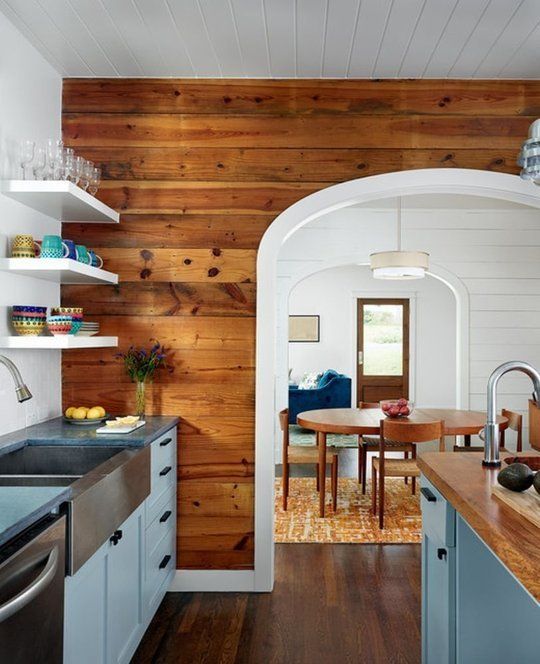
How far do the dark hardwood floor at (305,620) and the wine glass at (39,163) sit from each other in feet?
7.23

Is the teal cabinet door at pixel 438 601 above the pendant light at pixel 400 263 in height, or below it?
below

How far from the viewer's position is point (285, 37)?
279 cm

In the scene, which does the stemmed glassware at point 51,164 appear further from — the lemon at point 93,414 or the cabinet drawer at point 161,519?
the cabinet drawer at point 161,519

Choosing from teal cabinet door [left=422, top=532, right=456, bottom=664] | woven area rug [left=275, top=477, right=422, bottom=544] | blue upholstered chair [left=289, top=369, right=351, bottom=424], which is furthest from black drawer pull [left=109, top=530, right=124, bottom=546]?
blue upholstered chair [left=289, top=369, right=351, bottom=424]

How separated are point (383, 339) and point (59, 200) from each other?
8242 mm

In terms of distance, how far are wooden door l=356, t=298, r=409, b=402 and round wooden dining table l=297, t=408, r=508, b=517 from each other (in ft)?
17.3

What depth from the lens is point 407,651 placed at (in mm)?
2543

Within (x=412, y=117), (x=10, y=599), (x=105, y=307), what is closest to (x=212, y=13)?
(x=412, y=117)

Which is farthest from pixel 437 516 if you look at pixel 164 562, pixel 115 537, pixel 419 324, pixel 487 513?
pixel 419 324

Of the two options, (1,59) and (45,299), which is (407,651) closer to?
(45,299)

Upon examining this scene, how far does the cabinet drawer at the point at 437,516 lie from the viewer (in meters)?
1.79

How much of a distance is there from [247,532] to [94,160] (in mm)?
2264

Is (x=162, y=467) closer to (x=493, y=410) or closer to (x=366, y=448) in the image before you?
(x=493, y=410)

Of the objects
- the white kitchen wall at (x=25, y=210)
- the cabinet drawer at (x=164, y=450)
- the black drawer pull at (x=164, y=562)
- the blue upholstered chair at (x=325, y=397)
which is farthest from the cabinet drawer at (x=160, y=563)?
the blue upholstered chair at (x=325, y=397)
